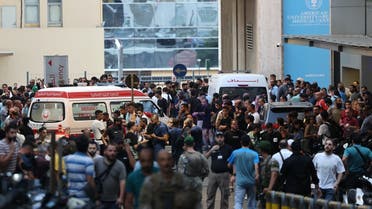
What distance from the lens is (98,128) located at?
84.5 feet

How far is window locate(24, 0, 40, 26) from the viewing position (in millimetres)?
70000

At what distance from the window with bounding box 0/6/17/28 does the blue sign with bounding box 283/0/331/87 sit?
26879 millimetres

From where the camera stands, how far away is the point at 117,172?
1501 cm

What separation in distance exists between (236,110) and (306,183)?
11.1 metres

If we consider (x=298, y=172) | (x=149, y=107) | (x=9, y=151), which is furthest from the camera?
(x=149, y=107)

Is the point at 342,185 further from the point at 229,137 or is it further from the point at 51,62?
the point at 51,62

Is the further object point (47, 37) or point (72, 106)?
point (47, 37)

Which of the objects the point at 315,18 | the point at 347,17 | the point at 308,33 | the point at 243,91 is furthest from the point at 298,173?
the point at 315,18

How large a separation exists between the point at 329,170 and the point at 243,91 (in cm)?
1616

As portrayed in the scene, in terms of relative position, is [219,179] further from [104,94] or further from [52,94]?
[52,94]

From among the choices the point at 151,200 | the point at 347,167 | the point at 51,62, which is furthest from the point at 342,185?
the point at 51,62

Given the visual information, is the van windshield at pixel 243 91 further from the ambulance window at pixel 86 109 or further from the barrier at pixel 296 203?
the barrier at pixel 296 203

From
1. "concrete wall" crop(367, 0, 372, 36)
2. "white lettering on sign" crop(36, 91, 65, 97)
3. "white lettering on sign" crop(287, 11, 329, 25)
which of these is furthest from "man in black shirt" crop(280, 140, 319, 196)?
"white lettering on sign" crop(287, 11, 329, 25)

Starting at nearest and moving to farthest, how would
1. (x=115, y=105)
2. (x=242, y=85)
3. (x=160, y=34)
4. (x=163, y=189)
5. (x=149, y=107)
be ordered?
(x=163, y=189) → (x=115, y=105) → (x=149, y=107) → (x=242, y=85) → (x=160, y=34)
